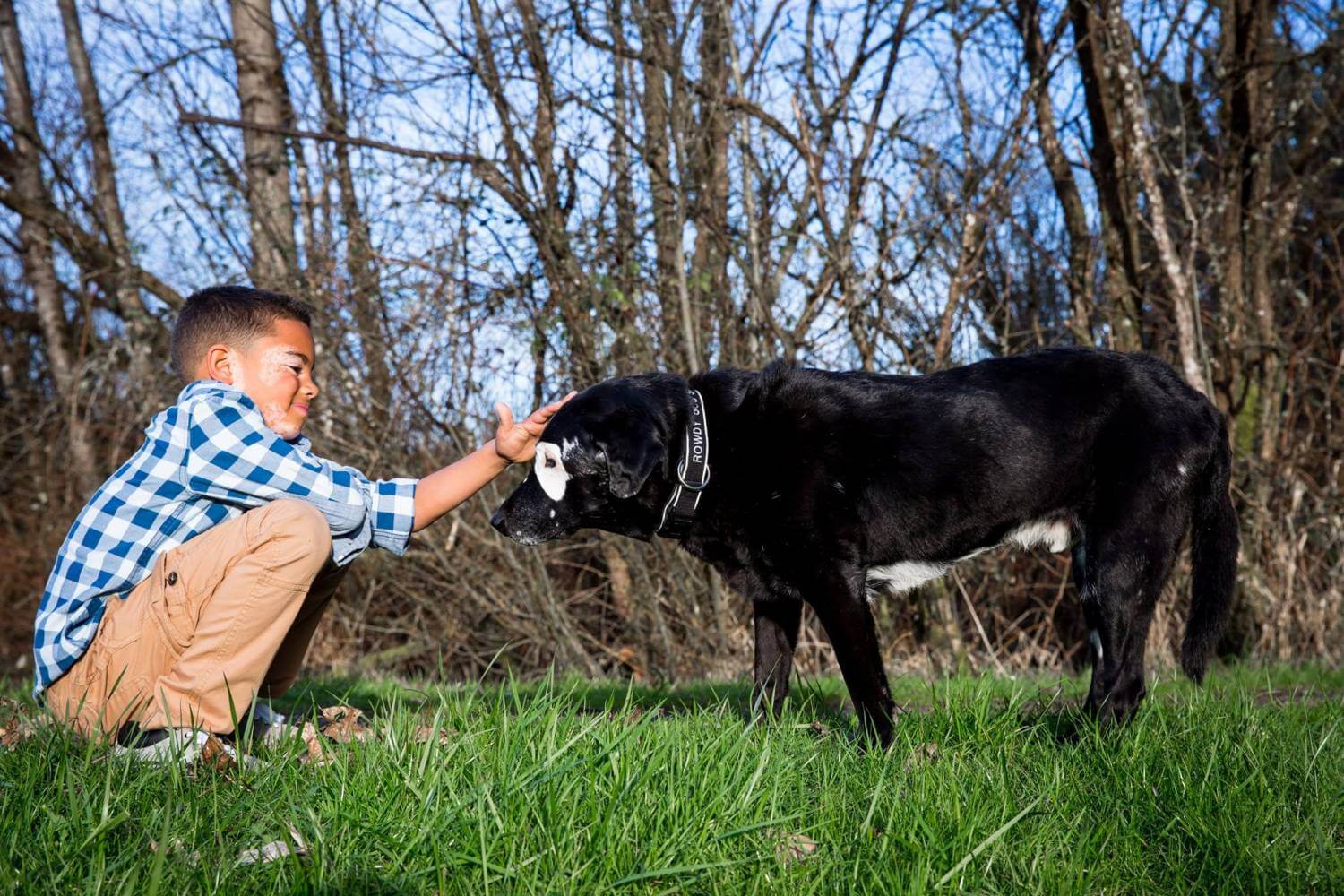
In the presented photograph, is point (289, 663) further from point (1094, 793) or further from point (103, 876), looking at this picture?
point (1094, 793)

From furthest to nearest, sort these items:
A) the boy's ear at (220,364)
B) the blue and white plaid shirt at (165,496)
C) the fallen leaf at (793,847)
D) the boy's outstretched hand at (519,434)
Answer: the boy's outstretched hand at (519,434)
the boy's ear at (220,364)
the blue and white plaid shirt at (165,496)
the fallen leaf at (793,847)

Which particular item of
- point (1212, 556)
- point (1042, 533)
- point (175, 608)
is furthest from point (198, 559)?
point (1212, 556)

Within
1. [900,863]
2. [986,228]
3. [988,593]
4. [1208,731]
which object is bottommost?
[988,593]

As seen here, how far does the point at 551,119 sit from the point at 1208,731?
505cm

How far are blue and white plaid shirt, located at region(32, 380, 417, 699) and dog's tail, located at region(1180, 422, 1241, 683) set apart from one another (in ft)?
9.42

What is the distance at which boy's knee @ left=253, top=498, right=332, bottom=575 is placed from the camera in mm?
2514

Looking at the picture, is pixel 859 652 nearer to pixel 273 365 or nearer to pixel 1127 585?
pixel 1127 585

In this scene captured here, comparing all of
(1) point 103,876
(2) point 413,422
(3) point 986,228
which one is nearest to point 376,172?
(2) point 413,422

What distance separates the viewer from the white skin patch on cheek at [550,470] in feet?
11.2

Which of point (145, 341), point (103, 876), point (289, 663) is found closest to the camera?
point (103, 876)

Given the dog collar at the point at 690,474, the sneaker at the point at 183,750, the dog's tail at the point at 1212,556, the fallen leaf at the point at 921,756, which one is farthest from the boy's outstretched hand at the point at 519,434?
the dog's tail at the point at 1212,556

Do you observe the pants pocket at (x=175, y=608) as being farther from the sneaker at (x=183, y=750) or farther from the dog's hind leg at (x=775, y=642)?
the dog's hind leg at (x=775, y=642)

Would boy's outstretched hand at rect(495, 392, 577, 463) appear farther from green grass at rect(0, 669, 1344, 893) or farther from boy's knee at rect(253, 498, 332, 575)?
green grass at rect(0, 669, 1344, 893)

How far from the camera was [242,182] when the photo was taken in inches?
290
